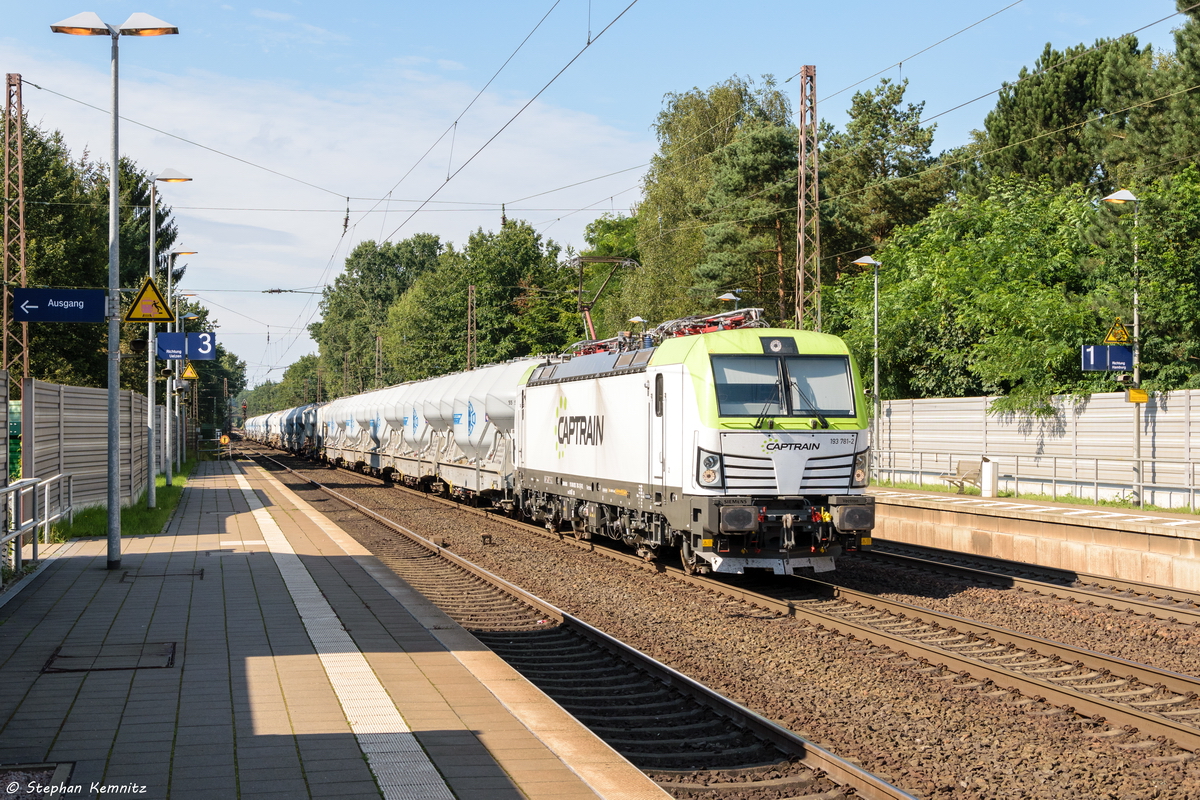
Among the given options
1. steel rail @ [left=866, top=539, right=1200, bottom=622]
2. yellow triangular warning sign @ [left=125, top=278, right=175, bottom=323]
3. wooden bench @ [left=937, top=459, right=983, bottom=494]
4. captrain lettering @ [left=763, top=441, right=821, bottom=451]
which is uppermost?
yellow triangular warning sign @ [left=125, top=278, right=175, bottom=323]

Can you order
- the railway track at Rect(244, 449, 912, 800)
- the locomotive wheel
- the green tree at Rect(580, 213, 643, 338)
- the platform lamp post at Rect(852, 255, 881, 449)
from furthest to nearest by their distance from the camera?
the green tree at Rect(580, 213, 643, 338)
the platform lamp post at Rect(852, 255, 881, 449)
the locomotive wheel
the railway track at Rect(244, 449, 912, 800)

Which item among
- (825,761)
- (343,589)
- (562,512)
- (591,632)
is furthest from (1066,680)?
(562,512)

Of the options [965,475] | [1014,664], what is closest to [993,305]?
[965,475]

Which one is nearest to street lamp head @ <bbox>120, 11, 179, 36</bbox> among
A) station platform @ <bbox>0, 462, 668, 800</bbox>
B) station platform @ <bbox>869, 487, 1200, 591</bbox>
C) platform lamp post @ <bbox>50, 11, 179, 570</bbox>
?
platform lamp post @ <bbox>50, 11, 179, 570</bbox>

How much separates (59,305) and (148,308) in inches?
102

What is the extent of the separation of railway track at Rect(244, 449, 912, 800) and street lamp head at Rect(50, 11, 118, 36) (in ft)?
→ 28.2

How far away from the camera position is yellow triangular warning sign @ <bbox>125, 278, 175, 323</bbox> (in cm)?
1462

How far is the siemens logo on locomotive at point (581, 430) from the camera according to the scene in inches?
643

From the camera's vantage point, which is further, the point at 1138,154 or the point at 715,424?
the point at 1138,154

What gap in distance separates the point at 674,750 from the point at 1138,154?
33454mm

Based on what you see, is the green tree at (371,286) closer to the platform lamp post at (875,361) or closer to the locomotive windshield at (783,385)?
the platform lamp post at (875,361)

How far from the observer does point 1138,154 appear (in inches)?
1353

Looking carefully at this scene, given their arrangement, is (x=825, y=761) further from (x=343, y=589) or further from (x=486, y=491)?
(x=486, y=491)

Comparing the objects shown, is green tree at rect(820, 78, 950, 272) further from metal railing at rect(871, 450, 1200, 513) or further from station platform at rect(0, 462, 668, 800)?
station platform at rect(0, 462, 668, 800)
